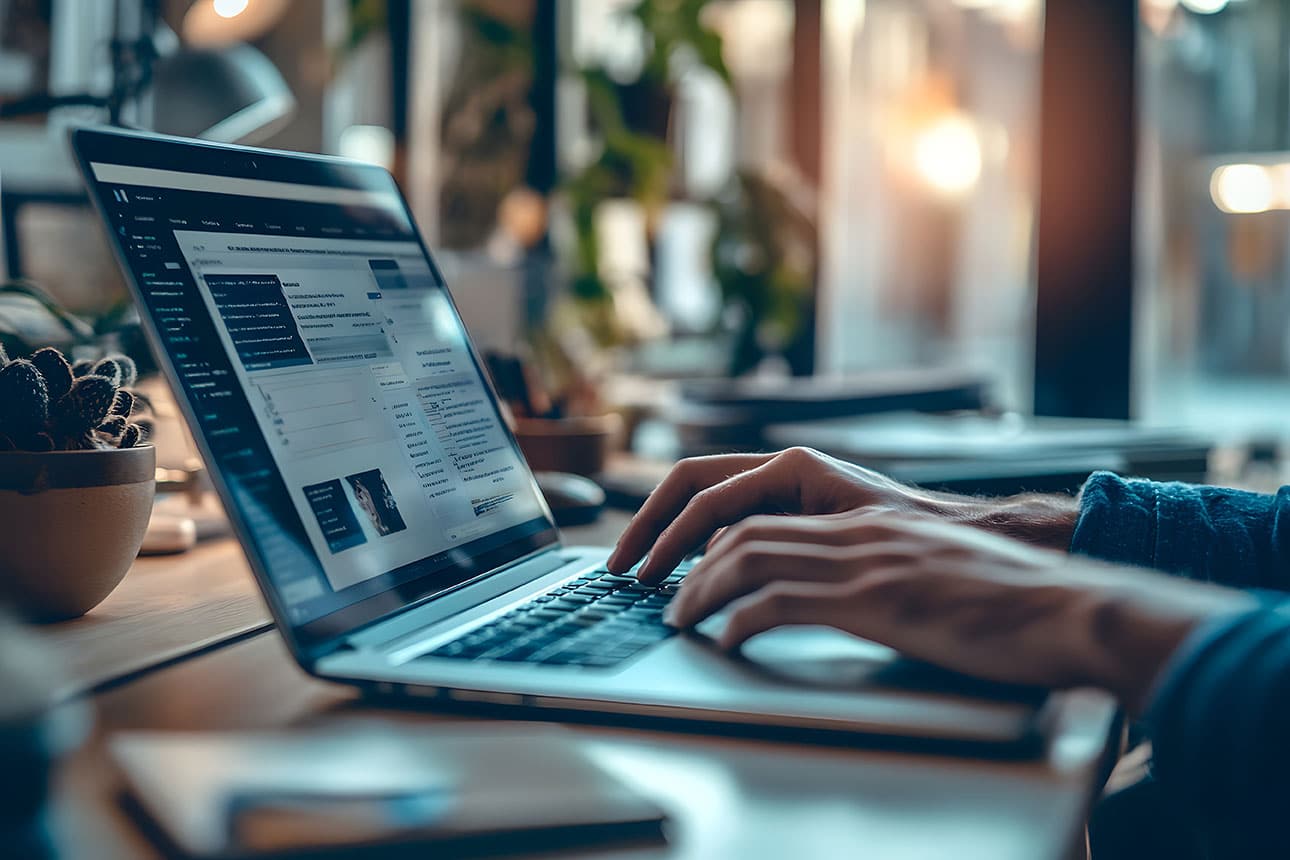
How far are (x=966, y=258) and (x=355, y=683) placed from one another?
7.98ft

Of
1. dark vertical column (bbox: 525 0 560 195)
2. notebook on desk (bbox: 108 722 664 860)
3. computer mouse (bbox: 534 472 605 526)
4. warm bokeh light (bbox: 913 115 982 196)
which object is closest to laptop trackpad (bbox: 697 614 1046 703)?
notebook on desk (bbox: 108 722 664 860)

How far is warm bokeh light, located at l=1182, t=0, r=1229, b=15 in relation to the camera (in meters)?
1.92

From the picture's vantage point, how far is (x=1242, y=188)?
196cm

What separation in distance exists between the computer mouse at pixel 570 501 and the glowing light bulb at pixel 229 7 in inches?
27.7

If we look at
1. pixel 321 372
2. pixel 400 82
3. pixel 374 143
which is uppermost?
pixel 400 82

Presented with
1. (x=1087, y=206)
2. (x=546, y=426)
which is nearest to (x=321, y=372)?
(x=546, y=426)

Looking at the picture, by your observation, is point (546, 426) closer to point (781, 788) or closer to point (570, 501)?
point (570, 501)

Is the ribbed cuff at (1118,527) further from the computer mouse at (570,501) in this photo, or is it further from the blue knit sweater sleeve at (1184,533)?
the computer mouse at (570,501)

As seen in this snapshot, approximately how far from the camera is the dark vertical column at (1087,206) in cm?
190

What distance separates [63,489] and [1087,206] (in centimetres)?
A: 171

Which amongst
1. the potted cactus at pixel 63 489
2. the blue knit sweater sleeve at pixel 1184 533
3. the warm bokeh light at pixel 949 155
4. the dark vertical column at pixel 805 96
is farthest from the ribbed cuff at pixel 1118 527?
the dark vertical column at pixel 805 96

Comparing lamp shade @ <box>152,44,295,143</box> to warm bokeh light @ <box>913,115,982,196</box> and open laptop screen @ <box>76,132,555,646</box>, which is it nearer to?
open laptop screen @ <box>76,132,555,646</box>

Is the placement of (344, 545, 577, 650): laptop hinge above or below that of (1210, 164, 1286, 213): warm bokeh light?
below

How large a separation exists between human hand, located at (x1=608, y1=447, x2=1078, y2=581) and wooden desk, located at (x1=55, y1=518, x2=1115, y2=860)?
213mm
